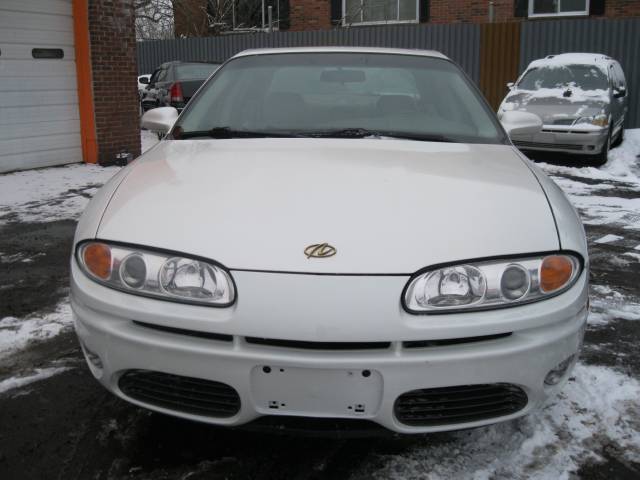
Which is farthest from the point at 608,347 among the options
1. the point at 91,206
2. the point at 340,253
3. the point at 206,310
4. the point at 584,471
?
the point at 91,206

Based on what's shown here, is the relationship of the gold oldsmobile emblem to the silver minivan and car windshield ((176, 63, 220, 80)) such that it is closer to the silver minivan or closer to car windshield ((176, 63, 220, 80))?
the silver minivan

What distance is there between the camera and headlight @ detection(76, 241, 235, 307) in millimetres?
2059

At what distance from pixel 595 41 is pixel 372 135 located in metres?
12.7

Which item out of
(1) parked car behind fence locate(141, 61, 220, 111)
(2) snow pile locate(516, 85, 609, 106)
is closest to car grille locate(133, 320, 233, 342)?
(2) snow pile locate(516, 85, 609, 106)

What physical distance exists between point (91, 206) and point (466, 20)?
54.1 feet

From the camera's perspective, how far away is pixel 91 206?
8.48 feet

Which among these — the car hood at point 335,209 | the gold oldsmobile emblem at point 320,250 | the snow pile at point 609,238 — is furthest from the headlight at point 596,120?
the gold oldsmobile emblem at point 320,250

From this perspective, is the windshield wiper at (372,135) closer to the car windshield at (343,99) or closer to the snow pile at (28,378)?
the car windshield at (343,99)

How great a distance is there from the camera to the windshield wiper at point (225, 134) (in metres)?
3.19

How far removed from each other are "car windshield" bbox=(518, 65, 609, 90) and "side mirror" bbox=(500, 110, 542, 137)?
7.88m

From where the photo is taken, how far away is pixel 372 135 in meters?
3.17

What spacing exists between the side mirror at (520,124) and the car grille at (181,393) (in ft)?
7.74

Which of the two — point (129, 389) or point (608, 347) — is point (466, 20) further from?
point (129, 389)

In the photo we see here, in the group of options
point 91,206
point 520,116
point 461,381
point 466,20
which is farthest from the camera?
point 466,20
